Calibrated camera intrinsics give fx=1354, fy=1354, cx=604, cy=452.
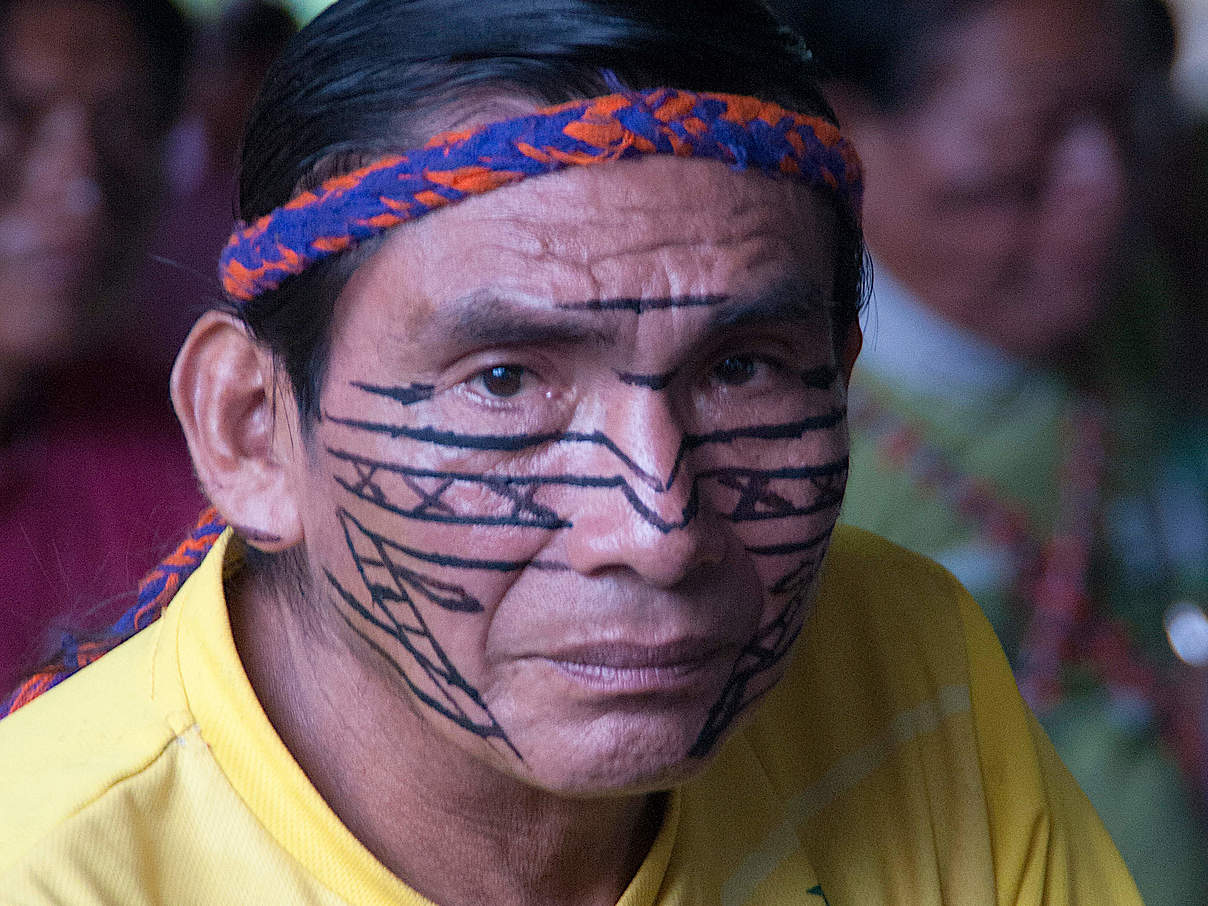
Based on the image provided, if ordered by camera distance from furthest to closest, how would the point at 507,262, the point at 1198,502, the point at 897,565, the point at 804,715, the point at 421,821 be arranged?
the point at 1198,502 → the point at 897,565 → the point at 804,715 → the point at 421,821 → the point at 507,262

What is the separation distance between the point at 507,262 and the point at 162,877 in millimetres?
594

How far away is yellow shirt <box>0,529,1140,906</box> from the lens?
115cm

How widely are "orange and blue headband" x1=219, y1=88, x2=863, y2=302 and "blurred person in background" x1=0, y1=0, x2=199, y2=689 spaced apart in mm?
1374

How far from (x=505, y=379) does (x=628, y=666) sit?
0.86ft

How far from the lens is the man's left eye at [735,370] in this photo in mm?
1193

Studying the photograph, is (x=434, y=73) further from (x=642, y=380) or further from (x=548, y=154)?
(x=642, y=380)

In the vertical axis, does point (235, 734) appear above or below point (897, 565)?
above

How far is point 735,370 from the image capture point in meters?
1.20

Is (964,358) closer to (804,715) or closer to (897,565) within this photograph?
(897,565)

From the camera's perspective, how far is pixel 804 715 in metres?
1.63

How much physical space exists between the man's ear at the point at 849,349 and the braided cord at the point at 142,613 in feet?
2.41

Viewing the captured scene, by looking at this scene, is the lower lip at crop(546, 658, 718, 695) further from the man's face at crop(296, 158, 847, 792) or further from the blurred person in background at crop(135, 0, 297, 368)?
the blurred person in background at crop(135, 0, 297, 368)

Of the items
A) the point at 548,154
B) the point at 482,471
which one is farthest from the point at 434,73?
the point at 482,471

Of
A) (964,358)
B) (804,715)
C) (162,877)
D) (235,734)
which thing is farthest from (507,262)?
(964,358)
